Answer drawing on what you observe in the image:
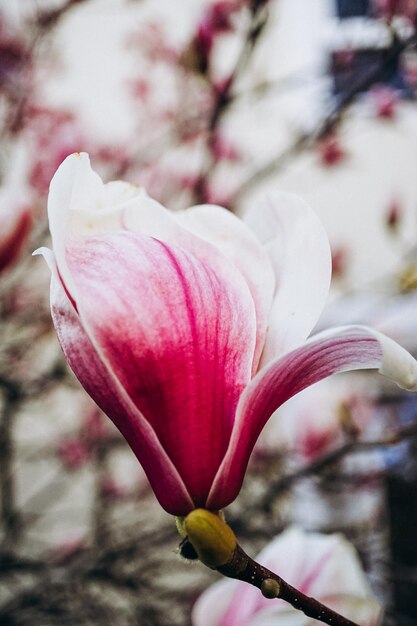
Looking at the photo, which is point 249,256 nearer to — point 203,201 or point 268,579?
point 268,579

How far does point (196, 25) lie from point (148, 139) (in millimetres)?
1322

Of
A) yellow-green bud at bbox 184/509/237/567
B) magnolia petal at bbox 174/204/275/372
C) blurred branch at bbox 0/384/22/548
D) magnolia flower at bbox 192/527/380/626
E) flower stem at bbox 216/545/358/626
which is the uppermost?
magnolia petal at bbox 174/204/275/372

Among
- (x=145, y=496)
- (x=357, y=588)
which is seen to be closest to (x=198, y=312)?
(x=357, y=588)

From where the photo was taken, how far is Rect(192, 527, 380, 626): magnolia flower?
390 mm

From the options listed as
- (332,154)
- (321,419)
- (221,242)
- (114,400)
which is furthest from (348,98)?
(332,154)

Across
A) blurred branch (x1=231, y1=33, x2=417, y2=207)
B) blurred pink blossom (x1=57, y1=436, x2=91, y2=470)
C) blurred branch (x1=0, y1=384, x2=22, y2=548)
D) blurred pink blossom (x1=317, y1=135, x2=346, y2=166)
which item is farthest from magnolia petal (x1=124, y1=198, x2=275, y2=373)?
blurred pink blossom (x1=57, y1=436, x2=91, y2=470)

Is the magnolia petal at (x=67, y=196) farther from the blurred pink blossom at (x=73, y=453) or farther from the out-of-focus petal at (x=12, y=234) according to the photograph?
the blurred pink blossom at (x=73, y=453)

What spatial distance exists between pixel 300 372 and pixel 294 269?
0.06 meters

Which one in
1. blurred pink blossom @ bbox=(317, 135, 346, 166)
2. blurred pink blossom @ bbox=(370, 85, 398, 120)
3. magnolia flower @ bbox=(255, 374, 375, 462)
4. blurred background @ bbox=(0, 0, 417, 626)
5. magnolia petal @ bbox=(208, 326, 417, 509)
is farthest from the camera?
blurred pink blossom @ bbox=(317, 135, 346, 166)

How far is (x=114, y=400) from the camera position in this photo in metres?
0.24

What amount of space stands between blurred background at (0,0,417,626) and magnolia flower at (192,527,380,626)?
0.19 m

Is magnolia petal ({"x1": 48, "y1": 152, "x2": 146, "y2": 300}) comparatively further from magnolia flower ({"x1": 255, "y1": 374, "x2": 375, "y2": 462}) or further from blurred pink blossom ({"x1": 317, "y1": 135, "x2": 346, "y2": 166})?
blurred pink blossom ({"x1": 317, "y1": 135, "x2": 346, "y2": 166})

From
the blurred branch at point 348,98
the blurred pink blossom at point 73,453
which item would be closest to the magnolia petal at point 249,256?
the blurred branch at point 348,98

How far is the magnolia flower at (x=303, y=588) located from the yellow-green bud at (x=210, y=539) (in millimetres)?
157
